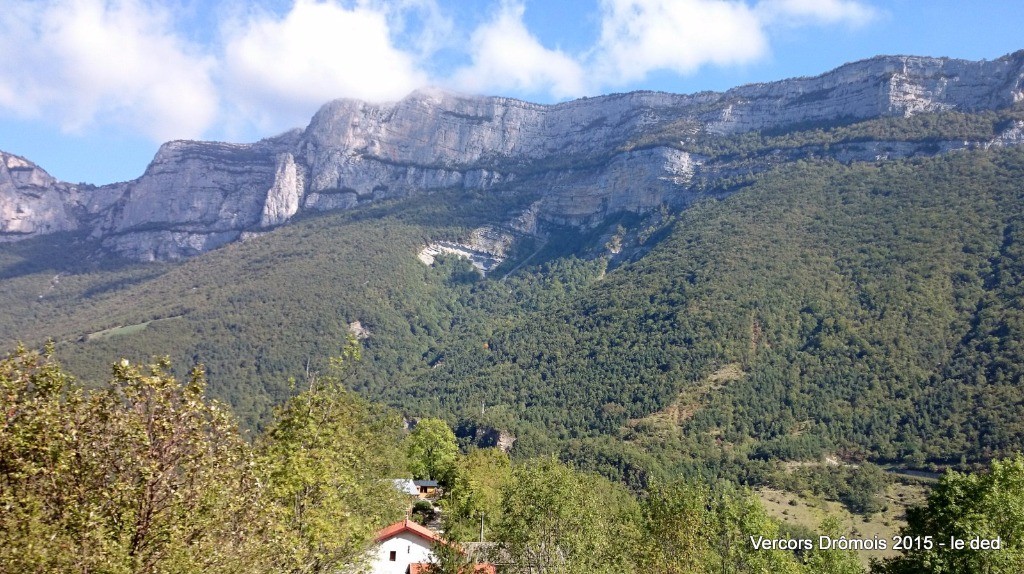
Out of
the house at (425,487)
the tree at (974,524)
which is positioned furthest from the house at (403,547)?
the tree at (974,524)

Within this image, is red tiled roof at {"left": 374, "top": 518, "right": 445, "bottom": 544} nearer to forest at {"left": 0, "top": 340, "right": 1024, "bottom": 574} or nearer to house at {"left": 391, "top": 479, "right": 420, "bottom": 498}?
forest at {"left": 0, "top": 340, "right": 1024, "bottom": 574}

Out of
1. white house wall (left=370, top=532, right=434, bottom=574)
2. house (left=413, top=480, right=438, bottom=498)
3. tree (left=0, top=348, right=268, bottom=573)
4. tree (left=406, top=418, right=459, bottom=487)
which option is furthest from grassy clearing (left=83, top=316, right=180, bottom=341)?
tree (left=0, top=348, right=268, bottom=573)

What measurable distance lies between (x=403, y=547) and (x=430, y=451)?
112 feet

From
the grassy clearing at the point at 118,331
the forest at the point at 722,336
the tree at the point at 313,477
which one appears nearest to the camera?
the tree at the point at 313,477

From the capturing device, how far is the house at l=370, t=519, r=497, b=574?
1713 inches

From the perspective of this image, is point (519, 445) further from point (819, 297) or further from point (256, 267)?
point (256, 267)

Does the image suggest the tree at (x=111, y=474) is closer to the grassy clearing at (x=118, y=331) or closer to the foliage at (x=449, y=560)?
the foliage at (x=449, y=560)

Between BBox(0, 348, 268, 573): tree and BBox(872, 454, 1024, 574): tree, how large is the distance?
97.4ft

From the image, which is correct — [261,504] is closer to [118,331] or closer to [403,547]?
[403,547]

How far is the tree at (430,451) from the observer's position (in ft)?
248

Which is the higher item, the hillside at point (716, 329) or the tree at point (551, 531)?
the hillside at point (716, 329)

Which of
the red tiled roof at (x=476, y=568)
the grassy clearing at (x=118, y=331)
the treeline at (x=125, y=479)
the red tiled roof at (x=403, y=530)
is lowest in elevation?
the red tiled roof at (x=476, y=568)

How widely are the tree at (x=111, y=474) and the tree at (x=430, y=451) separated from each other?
60.9m

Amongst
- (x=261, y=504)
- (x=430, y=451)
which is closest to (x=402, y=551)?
(x=261, y=504)
